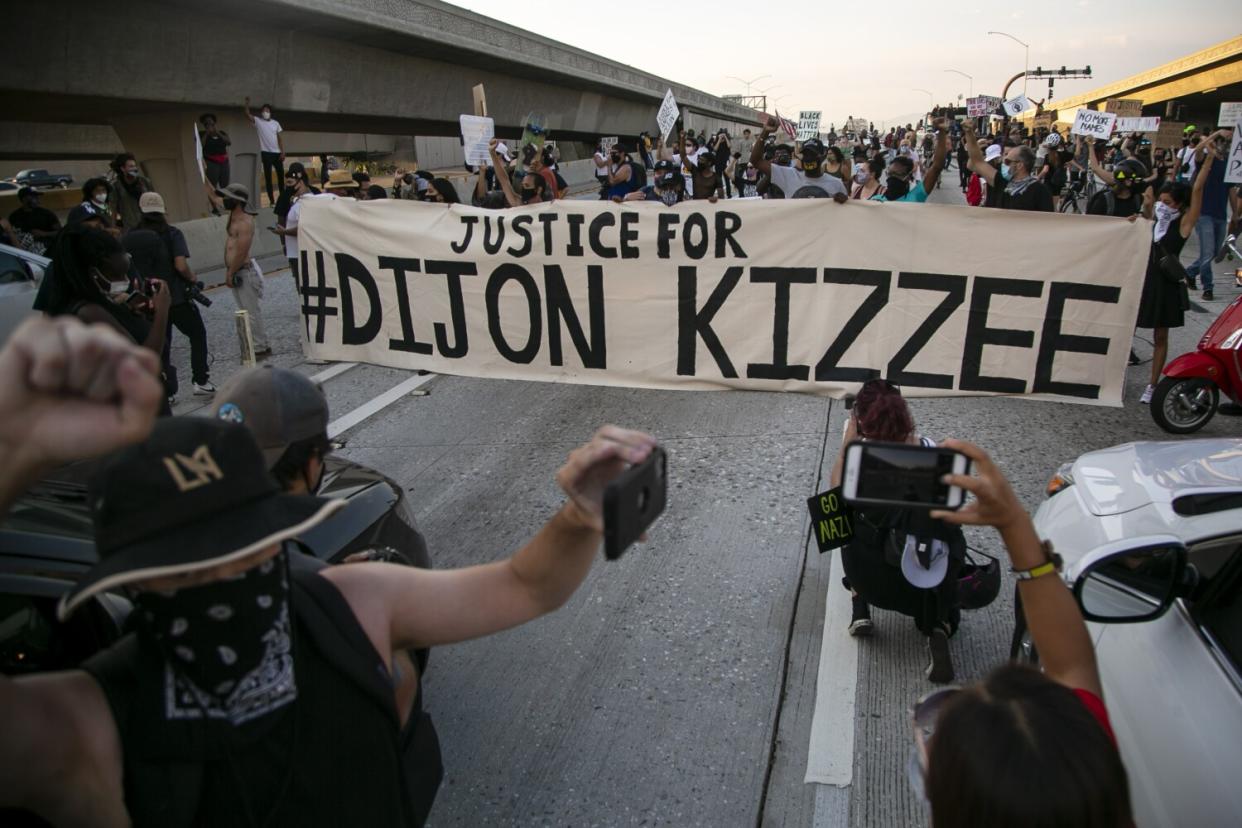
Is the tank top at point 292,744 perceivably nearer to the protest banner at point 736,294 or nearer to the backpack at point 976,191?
the protest banner at point 736,294

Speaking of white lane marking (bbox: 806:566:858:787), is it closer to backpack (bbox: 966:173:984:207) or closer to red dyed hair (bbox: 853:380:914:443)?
red dyed hair (bbox: 853:380:914:443)

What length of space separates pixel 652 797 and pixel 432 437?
424 cm

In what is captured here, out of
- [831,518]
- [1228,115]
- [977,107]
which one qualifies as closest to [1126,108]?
[977,107]

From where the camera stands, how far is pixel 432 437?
6812mm

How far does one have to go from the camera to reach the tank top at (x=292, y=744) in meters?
1.39

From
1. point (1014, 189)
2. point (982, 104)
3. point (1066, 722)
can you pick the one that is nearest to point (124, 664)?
point (1066, 722)

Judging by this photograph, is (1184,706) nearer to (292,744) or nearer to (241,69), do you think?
(292,744)

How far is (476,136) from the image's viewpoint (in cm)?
1002

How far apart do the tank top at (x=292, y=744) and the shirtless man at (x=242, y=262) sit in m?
7.79

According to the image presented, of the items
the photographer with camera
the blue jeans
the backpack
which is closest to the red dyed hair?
the photographer with camera

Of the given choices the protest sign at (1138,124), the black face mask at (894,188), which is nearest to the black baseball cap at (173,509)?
the black face mask at (894,188)

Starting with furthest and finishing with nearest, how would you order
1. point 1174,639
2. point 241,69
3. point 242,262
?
point 241,69
point 242,262
point 1174,639

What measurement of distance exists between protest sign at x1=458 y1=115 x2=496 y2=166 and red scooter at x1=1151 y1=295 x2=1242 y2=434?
288 inches

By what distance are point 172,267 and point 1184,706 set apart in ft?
26.2
